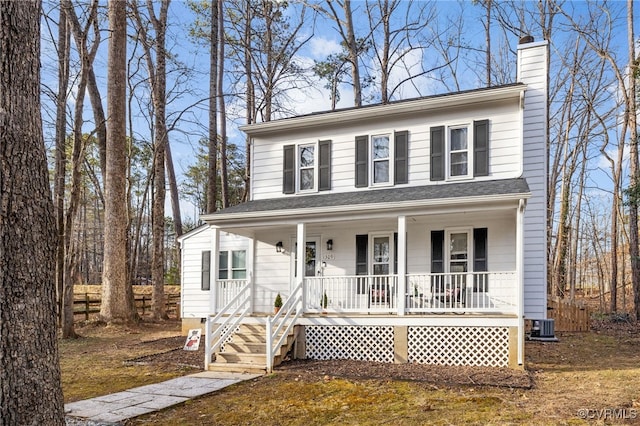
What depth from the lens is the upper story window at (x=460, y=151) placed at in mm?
11383

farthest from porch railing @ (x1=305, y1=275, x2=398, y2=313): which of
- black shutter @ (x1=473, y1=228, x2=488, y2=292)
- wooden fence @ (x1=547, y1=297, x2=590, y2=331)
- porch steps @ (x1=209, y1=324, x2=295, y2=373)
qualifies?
wooden fence @ (x1=547, y1=297, x2=590, y2=331)

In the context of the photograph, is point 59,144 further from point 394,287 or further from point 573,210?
point 573,210

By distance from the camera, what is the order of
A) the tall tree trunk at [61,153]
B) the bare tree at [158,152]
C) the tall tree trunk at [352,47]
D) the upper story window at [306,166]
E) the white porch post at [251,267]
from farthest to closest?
1. the tall tree trunk at [352,47]
2. the bare tree at [158,152]
3. the tall tree trunk at [61,153]
4. the upper story window at [306,166]
5. the white porch post at [251,267]

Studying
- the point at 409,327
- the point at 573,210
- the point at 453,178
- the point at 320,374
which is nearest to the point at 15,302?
the point at 320,374

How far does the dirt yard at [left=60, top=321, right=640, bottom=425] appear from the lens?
19.9 ft

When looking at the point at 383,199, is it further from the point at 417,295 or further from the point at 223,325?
the point at 223,325

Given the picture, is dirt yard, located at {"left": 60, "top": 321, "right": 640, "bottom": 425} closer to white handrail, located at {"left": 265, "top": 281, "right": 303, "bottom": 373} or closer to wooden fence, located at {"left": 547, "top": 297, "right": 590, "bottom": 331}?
white handrail, located at {"left": 265, "top": 281, "right": 303, "bottom": 373}

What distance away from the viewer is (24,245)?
3924 mm

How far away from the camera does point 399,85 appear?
24094 mm

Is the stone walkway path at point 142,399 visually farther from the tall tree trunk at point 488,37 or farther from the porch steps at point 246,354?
the tall tree trunk at point 488,37

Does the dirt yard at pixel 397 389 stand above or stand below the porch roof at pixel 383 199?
below

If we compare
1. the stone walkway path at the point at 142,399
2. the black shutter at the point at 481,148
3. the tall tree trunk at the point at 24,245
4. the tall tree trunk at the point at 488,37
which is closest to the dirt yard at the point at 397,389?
the stone walkway path at the point at 142,399

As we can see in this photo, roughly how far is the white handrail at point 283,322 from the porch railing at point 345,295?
0.26 metres

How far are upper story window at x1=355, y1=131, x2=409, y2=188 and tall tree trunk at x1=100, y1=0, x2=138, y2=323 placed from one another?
28.6ft
